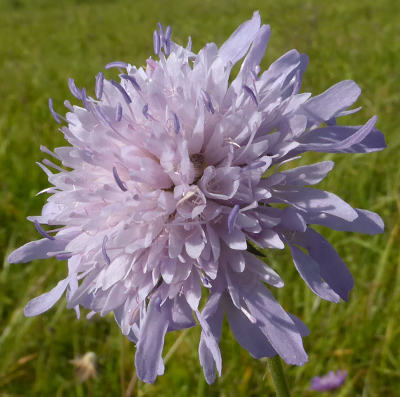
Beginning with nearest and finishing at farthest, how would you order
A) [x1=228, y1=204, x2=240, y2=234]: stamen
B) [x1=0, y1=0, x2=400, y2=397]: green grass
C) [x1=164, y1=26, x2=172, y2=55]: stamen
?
[x1=228, y1=204, x2=240, y2=234]: stamen → [x1=164, y1=26, x2=172, y2=55]: stamen → [x1=0, y1=0, x2=400, y2=397]: green grass

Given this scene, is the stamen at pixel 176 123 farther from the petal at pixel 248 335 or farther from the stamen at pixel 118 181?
the petal at pixel 248 335

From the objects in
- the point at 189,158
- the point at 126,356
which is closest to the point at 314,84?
the point at 126,356

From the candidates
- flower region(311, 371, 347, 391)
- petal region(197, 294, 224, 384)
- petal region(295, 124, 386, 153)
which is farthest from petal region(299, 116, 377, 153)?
flower region(311, 371, 347, 391)

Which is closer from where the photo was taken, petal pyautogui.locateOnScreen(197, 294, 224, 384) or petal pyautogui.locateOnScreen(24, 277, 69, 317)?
petal pyautogui.locateOnScreen(197, 294, 224, 384)

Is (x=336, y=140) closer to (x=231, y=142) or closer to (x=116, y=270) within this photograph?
(x=231, y=142)

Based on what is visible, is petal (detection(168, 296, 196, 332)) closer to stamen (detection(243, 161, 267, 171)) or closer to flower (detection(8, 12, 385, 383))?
flower (detection(8, 12, 385, 383))

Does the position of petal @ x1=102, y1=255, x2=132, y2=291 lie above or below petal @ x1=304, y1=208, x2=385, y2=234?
above

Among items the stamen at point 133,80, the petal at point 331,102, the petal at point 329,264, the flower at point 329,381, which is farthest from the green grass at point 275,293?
the stamen at point 133,80

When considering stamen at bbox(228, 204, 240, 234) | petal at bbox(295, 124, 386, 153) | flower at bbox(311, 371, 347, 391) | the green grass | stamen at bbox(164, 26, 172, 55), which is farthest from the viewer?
the green grass

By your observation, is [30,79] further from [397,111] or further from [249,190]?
[249,190]
